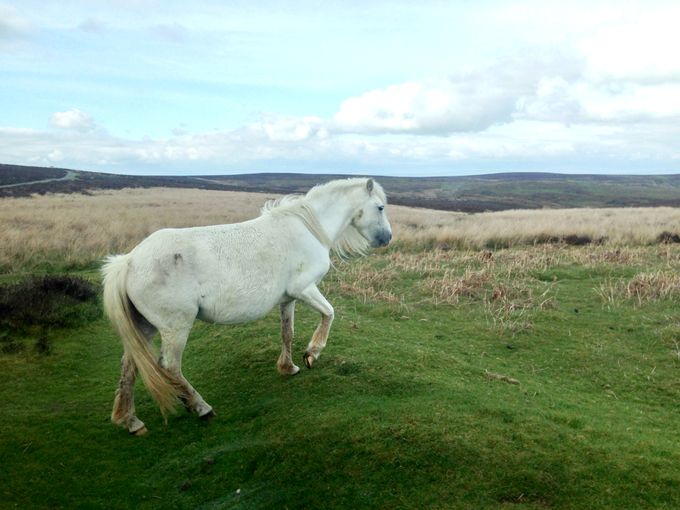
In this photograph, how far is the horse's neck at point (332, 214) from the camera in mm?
7570

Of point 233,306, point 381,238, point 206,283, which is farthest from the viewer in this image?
point 381,238

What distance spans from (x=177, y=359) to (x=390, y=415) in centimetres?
242

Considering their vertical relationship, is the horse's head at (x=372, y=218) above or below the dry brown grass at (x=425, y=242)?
above

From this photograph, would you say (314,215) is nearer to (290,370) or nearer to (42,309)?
(290,370)

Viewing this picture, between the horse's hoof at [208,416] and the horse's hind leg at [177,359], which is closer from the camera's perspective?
the horse's hind leg at [177,359]

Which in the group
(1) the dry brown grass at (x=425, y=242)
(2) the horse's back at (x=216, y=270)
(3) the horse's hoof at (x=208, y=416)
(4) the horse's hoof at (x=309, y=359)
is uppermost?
(2) the horse's back at (x=216, y=270)

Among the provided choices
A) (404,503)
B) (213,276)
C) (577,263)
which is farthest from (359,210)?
(577,263)

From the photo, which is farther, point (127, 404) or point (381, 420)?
point (127, 404)

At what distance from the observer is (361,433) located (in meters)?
5.53

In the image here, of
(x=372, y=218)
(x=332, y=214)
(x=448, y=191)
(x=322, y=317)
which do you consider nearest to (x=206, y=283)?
(x=322, y=317)

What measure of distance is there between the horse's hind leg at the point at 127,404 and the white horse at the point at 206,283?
0.01 metres

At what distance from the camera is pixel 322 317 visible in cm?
711

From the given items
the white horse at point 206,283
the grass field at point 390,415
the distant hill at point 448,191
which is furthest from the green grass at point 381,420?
the distant hill at point 448,191

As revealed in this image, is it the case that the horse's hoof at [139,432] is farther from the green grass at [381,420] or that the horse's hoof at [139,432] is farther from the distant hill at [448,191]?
the distant hill at [448,191]
